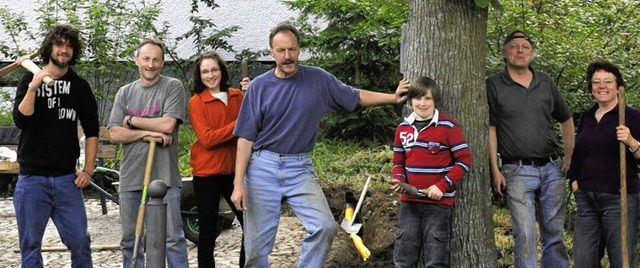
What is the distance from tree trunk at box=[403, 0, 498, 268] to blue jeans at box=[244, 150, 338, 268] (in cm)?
85

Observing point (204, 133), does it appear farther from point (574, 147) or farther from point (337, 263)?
point (574, 147)

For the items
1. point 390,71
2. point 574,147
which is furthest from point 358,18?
point 574,147

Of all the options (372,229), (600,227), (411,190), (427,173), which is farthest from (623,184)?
(372,229)

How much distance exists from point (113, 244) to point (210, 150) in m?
2.74

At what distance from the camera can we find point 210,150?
634 cm

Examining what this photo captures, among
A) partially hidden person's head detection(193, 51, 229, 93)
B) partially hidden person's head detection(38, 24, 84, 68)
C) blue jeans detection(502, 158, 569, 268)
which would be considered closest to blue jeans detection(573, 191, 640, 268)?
blue jeans detection(502, 158, 569, 268)

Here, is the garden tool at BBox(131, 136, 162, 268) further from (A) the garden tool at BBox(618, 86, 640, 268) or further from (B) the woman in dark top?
(A) the garden tool at BBox(618, 86, 640, 268)

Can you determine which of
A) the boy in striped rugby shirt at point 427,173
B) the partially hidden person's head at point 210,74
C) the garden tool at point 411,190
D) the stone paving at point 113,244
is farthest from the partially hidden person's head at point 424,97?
the stone paving at point 113,244

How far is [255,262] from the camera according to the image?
5738 millimetres

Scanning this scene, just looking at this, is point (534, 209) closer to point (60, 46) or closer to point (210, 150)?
point (210, 150)

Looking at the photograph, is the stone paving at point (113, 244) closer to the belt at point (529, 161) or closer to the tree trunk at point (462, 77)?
the tree trunk at point (462, 77)

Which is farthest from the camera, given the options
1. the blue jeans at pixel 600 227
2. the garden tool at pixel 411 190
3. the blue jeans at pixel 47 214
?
the blue jeans at pixel 600 227

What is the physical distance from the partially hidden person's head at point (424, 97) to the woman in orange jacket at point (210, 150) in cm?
135

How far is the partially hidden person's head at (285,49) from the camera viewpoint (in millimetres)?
5621
